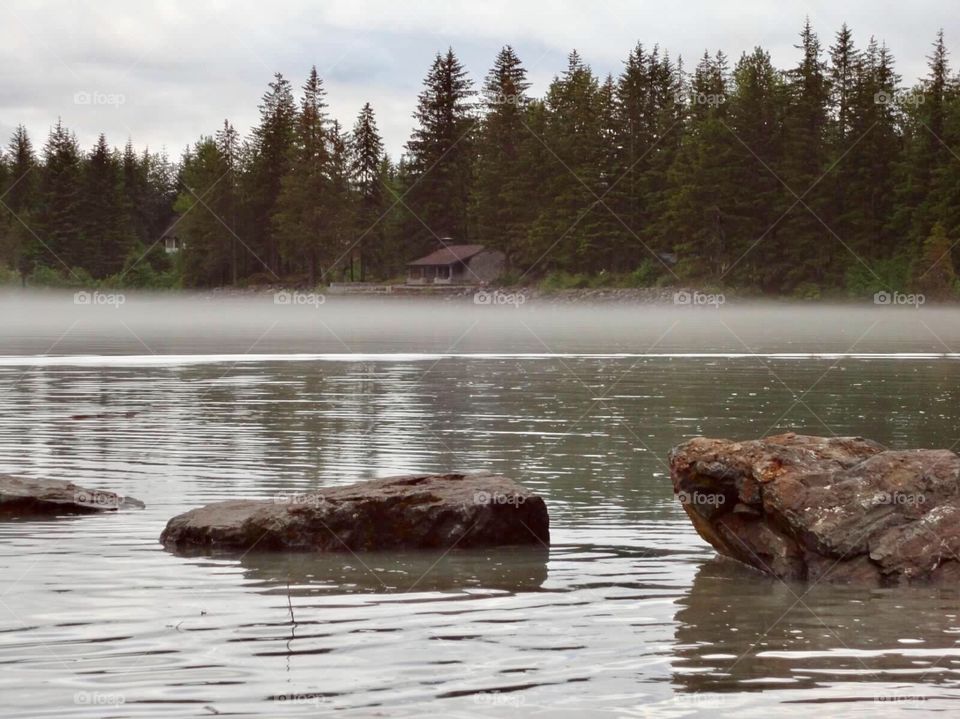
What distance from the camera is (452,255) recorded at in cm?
13512

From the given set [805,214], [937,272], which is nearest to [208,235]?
[805,214]

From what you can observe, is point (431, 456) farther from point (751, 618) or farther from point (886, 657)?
point (886, 657)

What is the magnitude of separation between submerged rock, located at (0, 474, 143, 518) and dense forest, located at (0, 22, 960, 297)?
299 feet

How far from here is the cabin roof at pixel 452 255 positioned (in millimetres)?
134875

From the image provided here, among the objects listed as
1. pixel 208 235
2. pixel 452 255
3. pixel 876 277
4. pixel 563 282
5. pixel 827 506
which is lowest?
pixel 827 506

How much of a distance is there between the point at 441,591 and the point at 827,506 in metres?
3.14

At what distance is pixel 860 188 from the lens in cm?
10925

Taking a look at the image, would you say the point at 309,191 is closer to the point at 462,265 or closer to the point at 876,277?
the point at 462,265

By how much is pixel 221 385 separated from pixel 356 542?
19516 mm

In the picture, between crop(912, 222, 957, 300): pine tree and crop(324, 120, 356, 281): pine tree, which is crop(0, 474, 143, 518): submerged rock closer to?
crop(912, 222, 957, 300): pine tree

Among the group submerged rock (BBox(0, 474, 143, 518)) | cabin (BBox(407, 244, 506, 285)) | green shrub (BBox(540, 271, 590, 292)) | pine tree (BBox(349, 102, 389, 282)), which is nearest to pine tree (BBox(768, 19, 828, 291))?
green shrub (BBox(540, 271, 590, 292))

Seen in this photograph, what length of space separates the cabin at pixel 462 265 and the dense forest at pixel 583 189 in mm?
2343

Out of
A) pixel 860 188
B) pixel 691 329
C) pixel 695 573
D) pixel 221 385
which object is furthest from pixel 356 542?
pixel 860 188

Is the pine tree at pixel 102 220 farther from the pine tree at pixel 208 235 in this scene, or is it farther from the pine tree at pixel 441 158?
the pine tree at pixel 441 158
